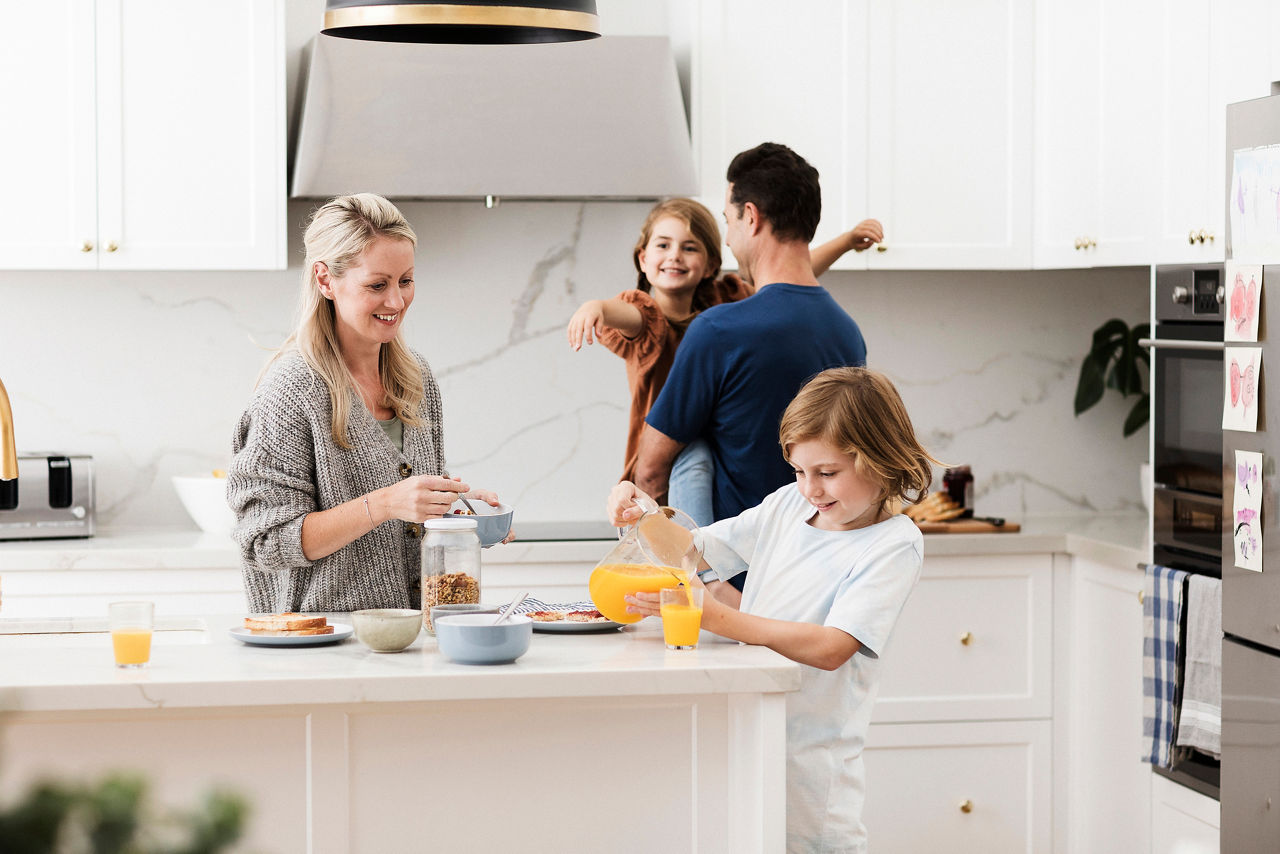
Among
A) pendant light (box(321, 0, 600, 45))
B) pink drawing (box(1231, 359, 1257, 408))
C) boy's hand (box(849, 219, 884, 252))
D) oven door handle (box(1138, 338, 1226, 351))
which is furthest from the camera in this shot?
boy's hand (box(849, 219, 884, 252))

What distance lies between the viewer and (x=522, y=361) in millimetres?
3766

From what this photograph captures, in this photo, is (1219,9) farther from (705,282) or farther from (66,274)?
(66,274)

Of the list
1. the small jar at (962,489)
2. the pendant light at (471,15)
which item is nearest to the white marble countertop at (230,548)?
the small jar at (962,489)

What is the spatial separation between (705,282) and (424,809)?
1461 mm

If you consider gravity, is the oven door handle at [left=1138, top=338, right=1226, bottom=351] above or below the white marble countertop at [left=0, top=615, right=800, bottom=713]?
above

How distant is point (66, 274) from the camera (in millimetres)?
3541

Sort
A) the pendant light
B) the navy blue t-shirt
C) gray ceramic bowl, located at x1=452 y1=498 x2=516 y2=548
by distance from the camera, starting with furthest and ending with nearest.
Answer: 1. the navy blue t-shirt
2. gray ceramic bowl, located at x1=452 y1=498 x2=516 y2=548
3. the pendant light

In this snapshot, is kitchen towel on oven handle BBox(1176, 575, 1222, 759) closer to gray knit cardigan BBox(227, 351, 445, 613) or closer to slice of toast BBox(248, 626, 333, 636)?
gray knit cardigan BBox(227, 351, 445, 613)

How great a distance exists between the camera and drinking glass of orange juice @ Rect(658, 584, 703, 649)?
1.77 m

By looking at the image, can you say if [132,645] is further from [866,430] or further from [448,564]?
[866,430]

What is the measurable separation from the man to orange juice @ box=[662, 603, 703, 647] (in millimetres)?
660

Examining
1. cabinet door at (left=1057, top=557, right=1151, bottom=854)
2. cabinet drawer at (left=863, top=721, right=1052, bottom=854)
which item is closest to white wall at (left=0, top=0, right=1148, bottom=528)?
cabinet door at (left=1057, top=557, right=1151, bottom=854)

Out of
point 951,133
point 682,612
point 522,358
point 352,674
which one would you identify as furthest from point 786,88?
point 352,674

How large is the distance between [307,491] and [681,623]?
0.61 meters
